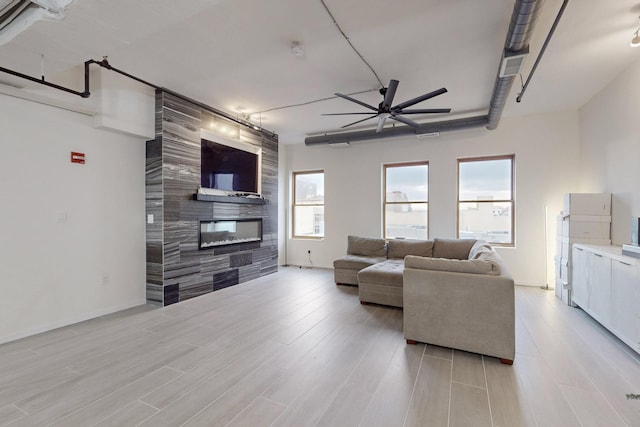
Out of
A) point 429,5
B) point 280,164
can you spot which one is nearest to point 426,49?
point 429,5

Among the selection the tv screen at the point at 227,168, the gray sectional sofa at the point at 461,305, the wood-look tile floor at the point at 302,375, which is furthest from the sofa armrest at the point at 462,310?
the tv screen at the point at 227,168

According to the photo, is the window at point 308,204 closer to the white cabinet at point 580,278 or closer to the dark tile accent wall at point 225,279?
the dark tile accent wall at point 225,279

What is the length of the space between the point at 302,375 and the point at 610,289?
11.1ft

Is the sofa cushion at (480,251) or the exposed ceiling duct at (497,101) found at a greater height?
the exposed ceiling duct at (497,101)

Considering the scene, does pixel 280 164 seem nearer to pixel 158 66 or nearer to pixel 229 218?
pixel 229 218

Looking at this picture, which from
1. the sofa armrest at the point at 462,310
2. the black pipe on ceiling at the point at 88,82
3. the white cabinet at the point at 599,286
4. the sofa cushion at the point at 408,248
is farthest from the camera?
the sofa cushion at the point at 408,248

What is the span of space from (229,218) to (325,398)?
380cm

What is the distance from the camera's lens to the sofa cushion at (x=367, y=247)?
5.59m

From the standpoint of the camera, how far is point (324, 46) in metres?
3.06

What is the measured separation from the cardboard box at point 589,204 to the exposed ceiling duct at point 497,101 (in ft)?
5.39

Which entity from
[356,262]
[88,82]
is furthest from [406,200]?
[88,82]

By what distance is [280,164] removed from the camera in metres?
7.17

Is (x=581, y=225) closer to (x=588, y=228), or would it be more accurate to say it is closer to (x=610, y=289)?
(x=588, y=228)

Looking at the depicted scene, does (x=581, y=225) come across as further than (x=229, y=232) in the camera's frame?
No
